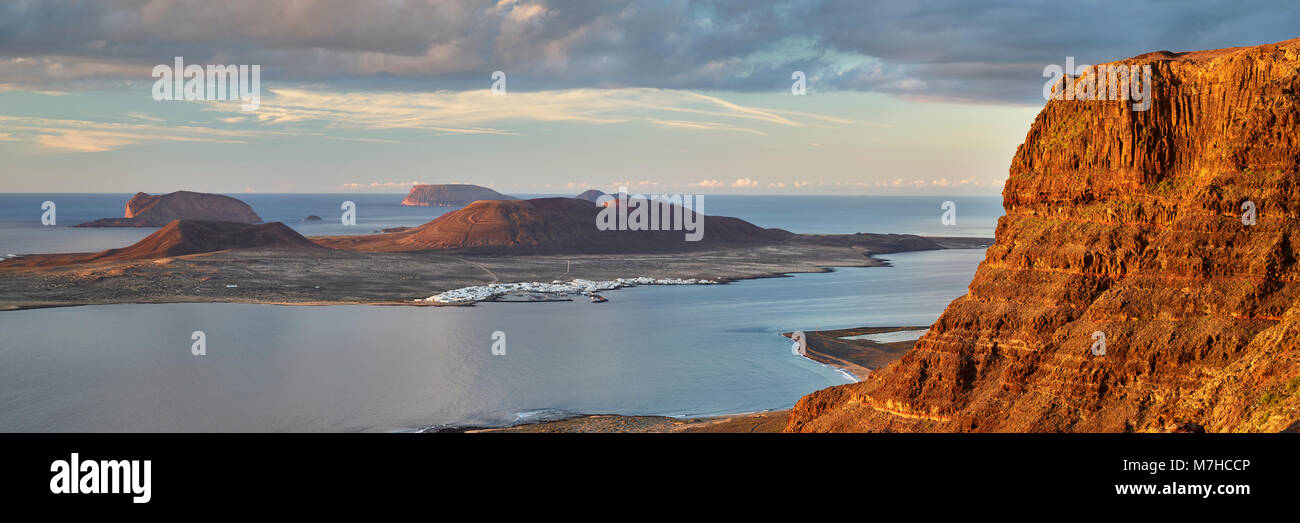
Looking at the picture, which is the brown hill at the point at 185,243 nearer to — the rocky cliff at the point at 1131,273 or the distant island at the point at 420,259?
the distant island at the point at 420,259

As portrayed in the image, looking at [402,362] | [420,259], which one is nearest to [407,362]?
[402,362]

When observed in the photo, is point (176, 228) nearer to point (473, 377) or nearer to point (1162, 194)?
point (473, 377)

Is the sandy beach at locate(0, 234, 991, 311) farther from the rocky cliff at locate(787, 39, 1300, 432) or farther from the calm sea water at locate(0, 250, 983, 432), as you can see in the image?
the rocky cliff at locate(787, 39, 1300, 432)

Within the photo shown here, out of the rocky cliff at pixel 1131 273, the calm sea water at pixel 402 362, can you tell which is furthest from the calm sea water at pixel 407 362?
the rocky cliff at pixel 1131 273

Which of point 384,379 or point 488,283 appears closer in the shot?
point 384,379

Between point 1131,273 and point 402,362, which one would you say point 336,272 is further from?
point 1131,273
